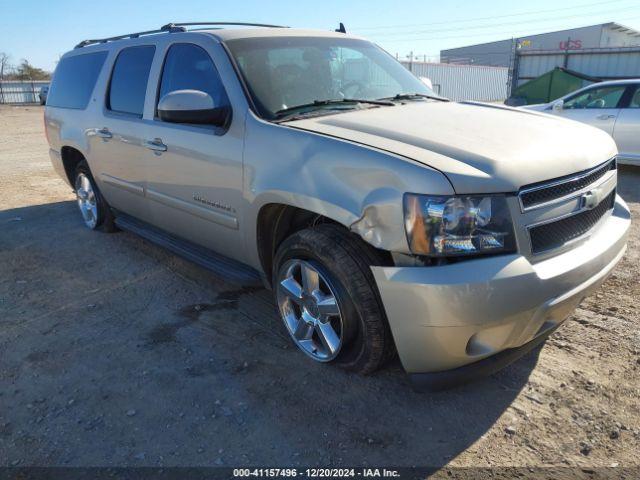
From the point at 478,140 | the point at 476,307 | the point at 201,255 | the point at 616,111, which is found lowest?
the point at 616,111

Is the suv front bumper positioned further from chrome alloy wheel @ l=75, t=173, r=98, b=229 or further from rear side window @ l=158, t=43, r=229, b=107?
chrome alloy wheel @ l=75, t=173, r=98, b=229

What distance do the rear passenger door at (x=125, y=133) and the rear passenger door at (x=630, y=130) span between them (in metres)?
7.31

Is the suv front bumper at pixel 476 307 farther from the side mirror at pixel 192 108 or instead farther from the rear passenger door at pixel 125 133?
the rear passenger door at pixel 125 133

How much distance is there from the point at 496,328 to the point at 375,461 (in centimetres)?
78

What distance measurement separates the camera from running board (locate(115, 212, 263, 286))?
3.34 meters

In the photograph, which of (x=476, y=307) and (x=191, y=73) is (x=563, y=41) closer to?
(x=191, y=73)

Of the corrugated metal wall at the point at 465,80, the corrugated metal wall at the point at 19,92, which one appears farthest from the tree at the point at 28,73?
the corrugated metal wall at the point at 465,80

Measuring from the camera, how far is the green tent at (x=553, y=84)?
45.6ft

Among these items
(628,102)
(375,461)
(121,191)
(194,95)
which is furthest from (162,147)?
(628,102)

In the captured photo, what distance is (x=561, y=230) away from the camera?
2.45m

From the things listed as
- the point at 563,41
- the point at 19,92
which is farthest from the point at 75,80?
the point at 563,41

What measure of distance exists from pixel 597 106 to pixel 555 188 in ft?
24.5

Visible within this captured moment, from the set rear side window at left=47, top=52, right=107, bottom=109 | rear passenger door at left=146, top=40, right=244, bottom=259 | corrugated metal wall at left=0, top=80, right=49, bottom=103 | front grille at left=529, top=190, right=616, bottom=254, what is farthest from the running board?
corrugated metal wall at left=0, top=80, right=49, bottom=103

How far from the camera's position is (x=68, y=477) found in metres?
2.22
